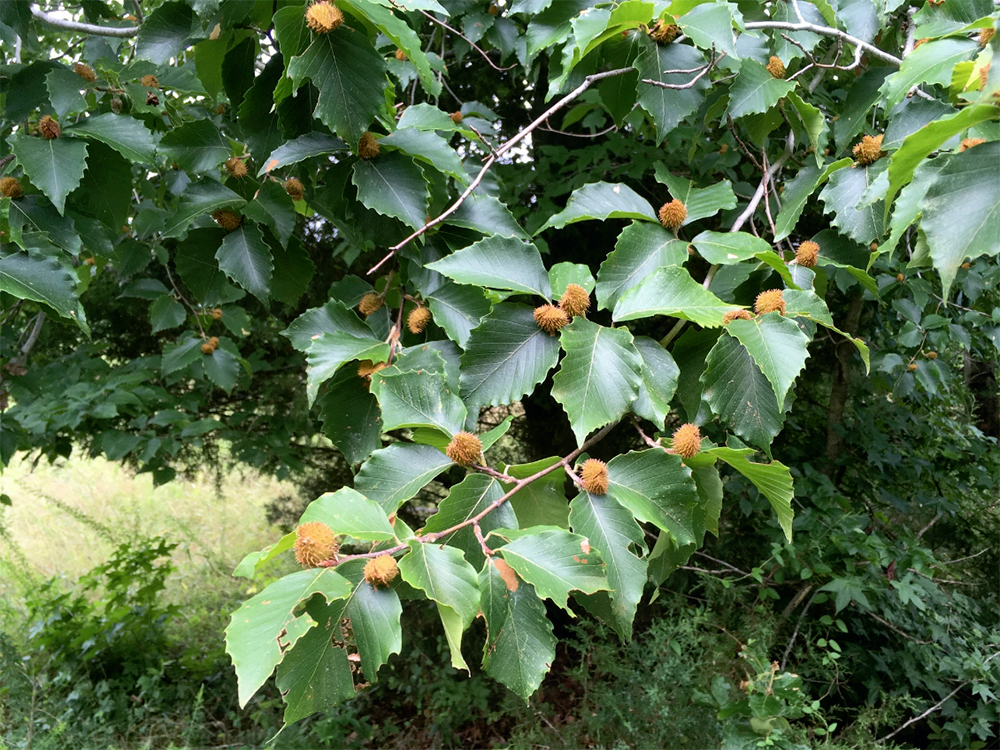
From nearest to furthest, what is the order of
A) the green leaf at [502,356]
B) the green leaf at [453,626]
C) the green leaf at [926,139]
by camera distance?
the green leaf at [926,139] < the green leaf at [453,626] < the green leaf at [502,356]

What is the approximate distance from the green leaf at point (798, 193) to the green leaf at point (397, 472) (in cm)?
64

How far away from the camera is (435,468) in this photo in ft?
2.67

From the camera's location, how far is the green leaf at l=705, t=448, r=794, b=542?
2.51 ft

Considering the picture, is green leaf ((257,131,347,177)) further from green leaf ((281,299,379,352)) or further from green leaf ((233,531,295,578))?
green leaf ((233,531,295,578))

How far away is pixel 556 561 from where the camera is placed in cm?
68

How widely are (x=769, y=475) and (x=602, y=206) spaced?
18.1 inches

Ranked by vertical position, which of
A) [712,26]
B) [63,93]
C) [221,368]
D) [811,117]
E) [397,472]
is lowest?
[221,368]

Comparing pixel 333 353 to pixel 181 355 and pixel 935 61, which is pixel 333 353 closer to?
pixel 935 61

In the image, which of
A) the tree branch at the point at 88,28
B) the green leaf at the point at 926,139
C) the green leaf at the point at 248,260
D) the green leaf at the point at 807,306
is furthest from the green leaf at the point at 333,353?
the tree branch at the point at 88,28

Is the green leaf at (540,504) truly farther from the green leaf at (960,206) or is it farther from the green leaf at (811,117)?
the green leaf at (811,117)

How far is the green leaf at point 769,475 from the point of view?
766mm

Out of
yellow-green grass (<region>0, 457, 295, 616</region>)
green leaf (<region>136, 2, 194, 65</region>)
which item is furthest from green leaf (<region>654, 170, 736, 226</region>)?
yellow-green grass (<region>0, 457, 295, 616</region>)

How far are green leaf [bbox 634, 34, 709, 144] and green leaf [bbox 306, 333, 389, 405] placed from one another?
1.97 ft

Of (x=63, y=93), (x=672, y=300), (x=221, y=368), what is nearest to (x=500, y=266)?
(x=672, y=300)
